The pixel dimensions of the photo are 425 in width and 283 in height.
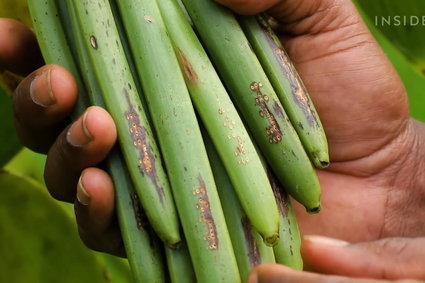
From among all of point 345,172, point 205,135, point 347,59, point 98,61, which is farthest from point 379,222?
point 98,61

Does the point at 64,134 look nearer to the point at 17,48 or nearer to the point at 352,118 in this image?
the point at 17,48

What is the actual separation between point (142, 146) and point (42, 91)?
9.0 inches

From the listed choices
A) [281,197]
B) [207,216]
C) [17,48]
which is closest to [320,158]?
[281,197]

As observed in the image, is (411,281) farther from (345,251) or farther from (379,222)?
(379,222)

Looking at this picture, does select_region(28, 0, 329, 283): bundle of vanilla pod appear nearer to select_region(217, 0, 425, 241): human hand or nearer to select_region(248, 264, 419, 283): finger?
select_region(248, 264, 419, 283): finger

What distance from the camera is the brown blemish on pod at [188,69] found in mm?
1017

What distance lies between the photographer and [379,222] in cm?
139

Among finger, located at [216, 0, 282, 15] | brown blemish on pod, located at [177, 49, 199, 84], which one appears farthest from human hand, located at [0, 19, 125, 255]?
finger, located at [216, 0, 282, 15]

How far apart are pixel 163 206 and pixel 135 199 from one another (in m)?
0.06

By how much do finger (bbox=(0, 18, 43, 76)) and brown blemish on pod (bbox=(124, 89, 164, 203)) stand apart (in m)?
0.36

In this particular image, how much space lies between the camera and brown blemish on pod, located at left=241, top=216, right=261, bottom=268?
0.98m

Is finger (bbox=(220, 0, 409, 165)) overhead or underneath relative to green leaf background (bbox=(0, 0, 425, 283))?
overhead

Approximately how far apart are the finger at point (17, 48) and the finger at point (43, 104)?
99mm

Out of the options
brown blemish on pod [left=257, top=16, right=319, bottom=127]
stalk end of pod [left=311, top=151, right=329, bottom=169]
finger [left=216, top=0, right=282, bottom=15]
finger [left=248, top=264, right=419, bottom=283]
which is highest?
finger [left=216, top=0, right=282, bottom=15]
